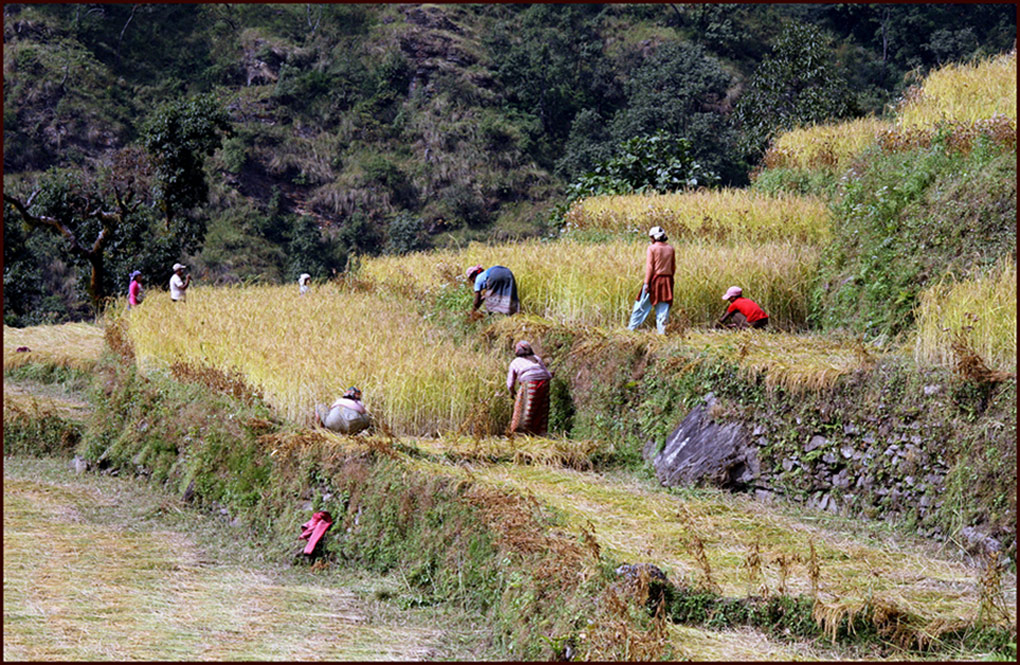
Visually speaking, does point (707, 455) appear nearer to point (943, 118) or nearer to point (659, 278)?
point (659, 278)

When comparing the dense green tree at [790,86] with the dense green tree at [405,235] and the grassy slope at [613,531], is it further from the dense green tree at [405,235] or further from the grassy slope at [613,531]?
the grassy slope at [613,531]

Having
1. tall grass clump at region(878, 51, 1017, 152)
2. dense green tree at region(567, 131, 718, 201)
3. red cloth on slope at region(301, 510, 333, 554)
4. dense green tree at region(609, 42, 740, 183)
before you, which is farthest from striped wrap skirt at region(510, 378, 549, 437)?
dense green tree at region(609, 42, 740, 183)

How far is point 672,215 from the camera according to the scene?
52.9 feet

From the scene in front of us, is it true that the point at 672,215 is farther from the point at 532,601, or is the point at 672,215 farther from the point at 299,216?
the point at 299,216

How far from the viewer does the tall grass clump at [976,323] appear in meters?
7.68

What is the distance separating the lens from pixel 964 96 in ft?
46.1

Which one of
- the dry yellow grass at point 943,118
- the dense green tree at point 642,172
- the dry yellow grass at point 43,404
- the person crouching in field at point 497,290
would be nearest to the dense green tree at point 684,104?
the dense green tree at point 642,172

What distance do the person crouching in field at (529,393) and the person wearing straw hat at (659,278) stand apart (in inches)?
56.4

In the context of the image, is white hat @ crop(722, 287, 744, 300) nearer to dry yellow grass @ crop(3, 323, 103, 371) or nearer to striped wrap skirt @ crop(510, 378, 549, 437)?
striped wrap skirt @ crop(510, 378, 549, 437)

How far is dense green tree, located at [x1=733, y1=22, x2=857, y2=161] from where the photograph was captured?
83.9 ft

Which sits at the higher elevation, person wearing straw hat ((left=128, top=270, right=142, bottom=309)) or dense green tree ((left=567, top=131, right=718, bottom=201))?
dense green tree ((left=567, top=131, right=718, bottom=201))

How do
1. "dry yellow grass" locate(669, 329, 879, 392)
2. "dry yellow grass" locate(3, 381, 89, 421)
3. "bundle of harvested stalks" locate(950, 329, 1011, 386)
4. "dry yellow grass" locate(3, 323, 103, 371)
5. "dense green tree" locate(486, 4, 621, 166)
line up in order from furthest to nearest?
"dense green tree" locate(486, 4, 621, 166)
"dry yellow grass" locate(3, 323, 103, 371)
"dry yellow grass" locate(3, 381, 89, 421)
"dry yellow grass" locate(669, 329, 879, 392)
"bundle of harvested stalks" locate(950, 329, 1011, 386)

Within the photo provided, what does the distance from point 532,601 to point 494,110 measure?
147ft

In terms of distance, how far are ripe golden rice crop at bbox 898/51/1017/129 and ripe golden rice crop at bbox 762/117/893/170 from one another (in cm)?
151
